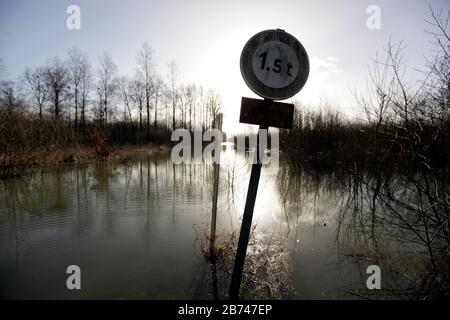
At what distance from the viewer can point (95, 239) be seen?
16.5 feet

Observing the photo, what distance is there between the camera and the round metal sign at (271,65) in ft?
6.49

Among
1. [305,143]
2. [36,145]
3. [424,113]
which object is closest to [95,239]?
[424,113]

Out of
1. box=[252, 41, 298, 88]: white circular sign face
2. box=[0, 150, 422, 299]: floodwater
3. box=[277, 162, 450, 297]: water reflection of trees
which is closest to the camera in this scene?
box=[252, 41, 298, 88]: white circular sign face

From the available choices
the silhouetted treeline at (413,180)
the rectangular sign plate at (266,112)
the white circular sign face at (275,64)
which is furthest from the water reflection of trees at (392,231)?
the white circular sign face at (275,64)

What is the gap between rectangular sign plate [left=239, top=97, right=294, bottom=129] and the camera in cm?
201

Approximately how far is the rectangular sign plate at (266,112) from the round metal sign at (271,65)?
2.5 inches

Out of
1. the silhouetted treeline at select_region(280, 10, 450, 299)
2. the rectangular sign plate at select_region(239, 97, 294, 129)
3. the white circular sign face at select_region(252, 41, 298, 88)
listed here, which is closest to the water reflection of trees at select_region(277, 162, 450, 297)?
the silhouetted treeline at select_region(280, 10, 450, 299)

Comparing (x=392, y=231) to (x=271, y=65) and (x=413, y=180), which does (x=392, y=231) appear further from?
(x=271, y=65)

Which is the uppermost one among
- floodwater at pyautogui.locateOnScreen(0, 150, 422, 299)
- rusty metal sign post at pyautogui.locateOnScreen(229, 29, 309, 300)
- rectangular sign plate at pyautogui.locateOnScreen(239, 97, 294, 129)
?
rusty metal sign post at pyautogui.locateOnScreen(229, 29, 309, 300)

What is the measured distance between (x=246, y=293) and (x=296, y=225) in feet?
10.4

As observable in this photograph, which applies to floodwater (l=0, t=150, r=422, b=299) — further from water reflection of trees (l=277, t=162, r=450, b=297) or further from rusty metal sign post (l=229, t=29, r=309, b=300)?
rusty metal sign post (l=229, t=29, r=309, b=300)

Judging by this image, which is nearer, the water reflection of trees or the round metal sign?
the round metal sign

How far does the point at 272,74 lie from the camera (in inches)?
78.3
